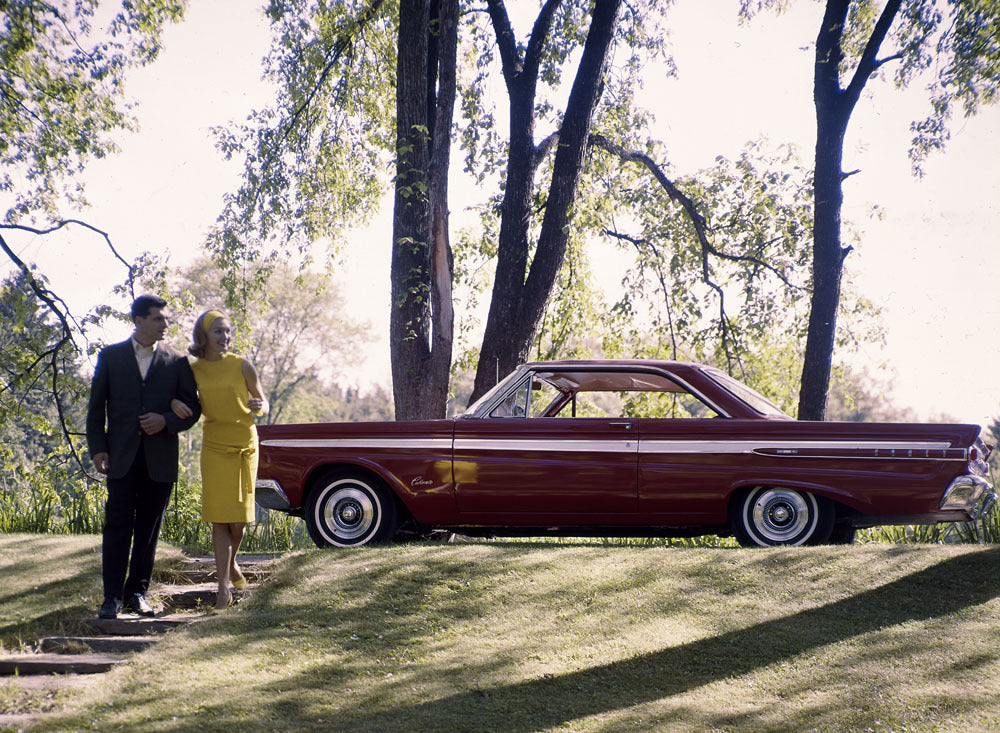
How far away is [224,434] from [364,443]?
150cm

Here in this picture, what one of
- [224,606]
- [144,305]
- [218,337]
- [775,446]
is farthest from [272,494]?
[775,446]

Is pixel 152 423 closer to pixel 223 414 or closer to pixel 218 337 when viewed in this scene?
pixel 223 414

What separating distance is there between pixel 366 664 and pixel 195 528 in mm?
6538

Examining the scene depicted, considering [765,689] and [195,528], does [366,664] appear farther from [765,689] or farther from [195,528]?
[195,528]

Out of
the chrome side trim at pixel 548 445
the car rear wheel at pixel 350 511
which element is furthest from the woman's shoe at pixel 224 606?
the chrome side trim at pixel 548 445

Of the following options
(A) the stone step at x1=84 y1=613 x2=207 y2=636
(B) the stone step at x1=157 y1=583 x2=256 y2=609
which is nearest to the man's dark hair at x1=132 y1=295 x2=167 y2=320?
(A) the stone step at x1=84 y1=613 x2=207 y2=636

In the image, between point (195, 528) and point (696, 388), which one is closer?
point (696, 388)

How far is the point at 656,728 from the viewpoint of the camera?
4.89 meters

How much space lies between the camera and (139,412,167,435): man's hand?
6504 millimetres

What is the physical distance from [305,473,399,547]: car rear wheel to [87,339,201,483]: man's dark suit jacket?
1.67m

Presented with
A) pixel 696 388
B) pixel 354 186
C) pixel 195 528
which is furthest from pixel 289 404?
pixel 696 388

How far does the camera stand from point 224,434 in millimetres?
6738

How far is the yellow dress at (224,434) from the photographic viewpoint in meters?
6.70

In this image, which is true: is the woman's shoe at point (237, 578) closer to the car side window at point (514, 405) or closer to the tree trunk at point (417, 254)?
the car side window at point (514, 405)
